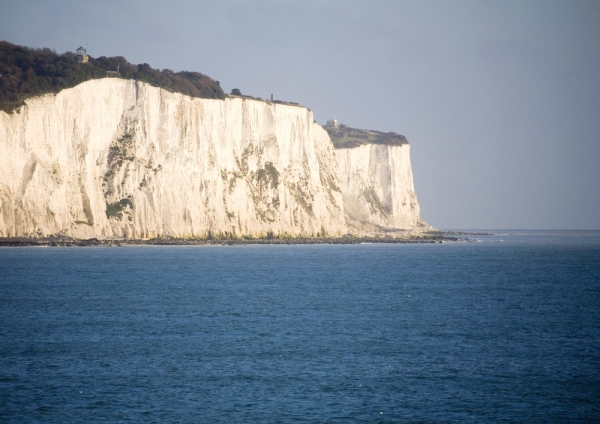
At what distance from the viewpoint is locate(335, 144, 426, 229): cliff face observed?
143 meters

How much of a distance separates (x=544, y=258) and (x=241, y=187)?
37346 mm

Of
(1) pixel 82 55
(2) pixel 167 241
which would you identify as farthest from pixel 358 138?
(2) pixel 167 241

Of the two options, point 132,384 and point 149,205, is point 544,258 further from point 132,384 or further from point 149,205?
point 132,384

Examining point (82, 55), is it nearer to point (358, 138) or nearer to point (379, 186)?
point (379, 186)

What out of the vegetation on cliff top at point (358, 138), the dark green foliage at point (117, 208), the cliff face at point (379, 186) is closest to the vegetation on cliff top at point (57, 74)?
the dark green foliage at point (117, 208)

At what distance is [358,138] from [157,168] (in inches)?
3082

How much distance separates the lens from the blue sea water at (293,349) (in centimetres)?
1933

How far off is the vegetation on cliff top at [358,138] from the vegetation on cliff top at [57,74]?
5223 cm

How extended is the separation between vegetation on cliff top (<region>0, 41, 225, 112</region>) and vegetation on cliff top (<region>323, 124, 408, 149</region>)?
52.2 metres

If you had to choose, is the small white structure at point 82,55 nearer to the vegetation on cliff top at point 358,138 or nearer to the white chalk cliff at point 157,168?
the white chalk cliff at point 157,168

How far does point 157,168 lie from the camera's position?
283 ft

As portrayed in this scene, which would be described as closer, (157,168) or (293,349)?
(293,349)

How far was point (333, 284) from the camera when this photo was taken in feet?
160

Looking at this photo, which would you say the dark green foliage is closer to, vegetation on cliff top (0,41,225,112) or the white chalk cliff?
the white chalk cliff
